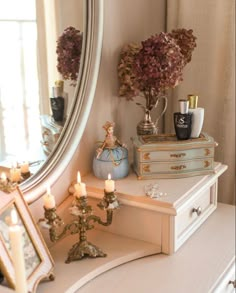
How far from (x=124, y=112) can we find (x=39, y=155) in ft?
1.56

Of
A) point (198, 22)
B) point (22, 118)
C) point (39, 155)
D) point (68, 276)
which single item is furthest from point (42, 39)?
point (198, 22)

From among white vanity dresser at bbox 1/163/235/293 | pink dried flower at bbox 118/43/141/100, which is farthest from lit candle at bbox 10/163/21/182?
pink dried flower at bbox 118/43/141/100

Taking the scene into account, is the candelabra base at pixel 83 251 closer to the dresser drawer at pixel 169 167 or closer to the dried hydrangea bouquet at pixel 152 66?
the dresser drawer at pixel 169 167

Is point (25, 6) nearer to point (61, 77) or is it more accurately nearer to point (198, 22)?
point (61, 77)

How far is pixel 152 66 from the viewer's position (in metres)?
1.41

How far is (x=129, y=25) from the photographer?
1.59m

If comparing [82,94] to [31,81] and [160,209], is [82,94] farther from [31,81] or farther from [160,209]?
[160,209]

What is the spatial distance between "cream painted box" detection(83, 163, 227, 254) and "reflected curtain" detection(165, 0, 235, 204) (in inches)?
13.3

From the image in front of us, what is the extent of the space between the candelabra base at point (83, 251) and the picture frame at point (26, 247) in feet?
0.32

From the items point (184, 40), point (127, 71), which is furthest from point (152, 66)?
point (184, 40)

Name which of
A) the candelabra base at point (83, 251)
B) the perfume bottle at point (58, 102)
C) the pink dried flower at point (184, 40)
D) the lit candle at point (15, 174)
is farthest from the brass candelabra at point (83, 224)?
the pink dried flower at point (184, 40)

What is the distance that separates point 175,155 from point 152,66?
30cm

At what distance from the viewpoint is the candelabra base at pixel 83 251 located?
124cm

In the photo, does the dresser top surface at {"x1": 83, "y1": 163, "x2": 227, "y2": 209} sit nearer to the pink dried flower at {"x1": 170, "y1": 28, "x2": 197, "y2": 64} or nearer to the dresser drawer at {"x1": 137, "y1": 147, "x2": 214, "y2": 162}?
the dresser drawer at {"x1": 137, "y1": 147, "x2": 214, "y2": 162}
